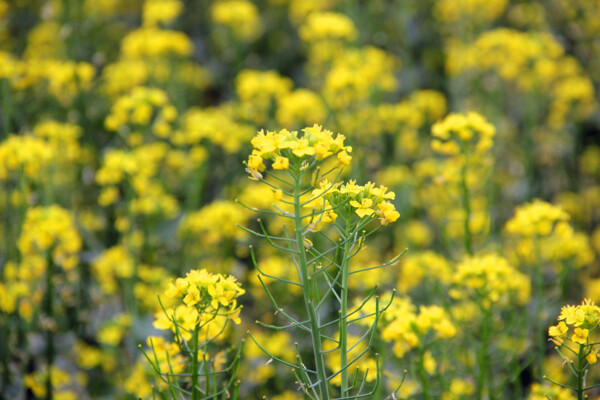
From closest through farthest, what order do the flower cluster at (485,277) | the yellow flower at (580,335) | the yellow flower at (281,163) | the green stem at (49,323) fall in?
1. the yellow flower at (281,163)
2. the yellow flower at (580,335)
3. the flower cluster at (485,277)
4. the green stem at (49,323)

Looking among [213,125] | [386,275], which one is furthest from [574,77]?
[213,125]

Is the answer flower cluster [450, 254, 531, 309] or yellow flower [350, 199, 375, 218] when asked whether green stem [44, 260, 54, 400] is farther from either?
flower cluster [450, 254, 531, 309]

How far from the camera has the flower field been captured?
1694mm

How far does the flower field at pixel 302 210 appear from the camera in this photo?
1694mm

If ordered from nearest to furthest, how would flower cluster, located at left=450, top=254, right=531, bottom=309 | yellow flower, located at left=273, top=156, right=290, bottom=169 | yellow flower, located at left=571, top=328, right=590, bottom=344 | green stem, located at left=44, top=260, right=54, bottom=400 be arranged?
1. yellow flower, located at left=273, top=156, right=290, bottom=169
2. yellow flower, located at left=571, top=328, right=590, bottom=344
3. flower cluster, located at left=450, top=254, right=531, bottom=309
4. green stem, located at left=44, top=260, right=54, bottom=400

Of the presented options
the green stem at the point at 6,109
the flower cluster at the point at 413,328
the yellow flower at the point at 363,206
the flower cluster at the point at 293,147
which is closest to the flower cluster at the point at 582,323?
the flower cluster at the point at 413,328

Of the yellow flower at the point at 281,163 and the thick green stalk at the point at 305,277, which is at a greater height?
the yellow flower at the point at 281,163

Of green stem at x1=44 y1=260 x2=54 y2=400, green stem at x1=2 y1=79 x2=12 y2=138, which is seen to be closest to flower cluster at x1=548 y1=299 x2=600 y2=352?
green stem at x1=44 y1=260 x2=54 y2=400

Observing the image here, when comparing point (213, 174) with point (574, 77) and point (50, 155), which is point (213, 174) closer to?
point (50, 155)

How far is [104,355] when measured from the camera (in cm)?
244

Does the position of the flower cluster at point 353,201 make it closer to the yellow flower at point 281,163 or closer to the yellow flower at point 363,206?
the yellow flower at point 363,206

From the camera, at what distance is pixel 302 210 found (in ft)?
7.18

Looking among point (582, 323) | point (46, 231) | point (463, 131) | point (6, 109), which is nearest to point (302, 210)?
point (463, 131)

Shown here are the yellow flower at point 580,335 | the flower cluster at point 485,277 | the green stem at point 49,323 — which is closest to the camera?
the yellow flower at point 580,335
